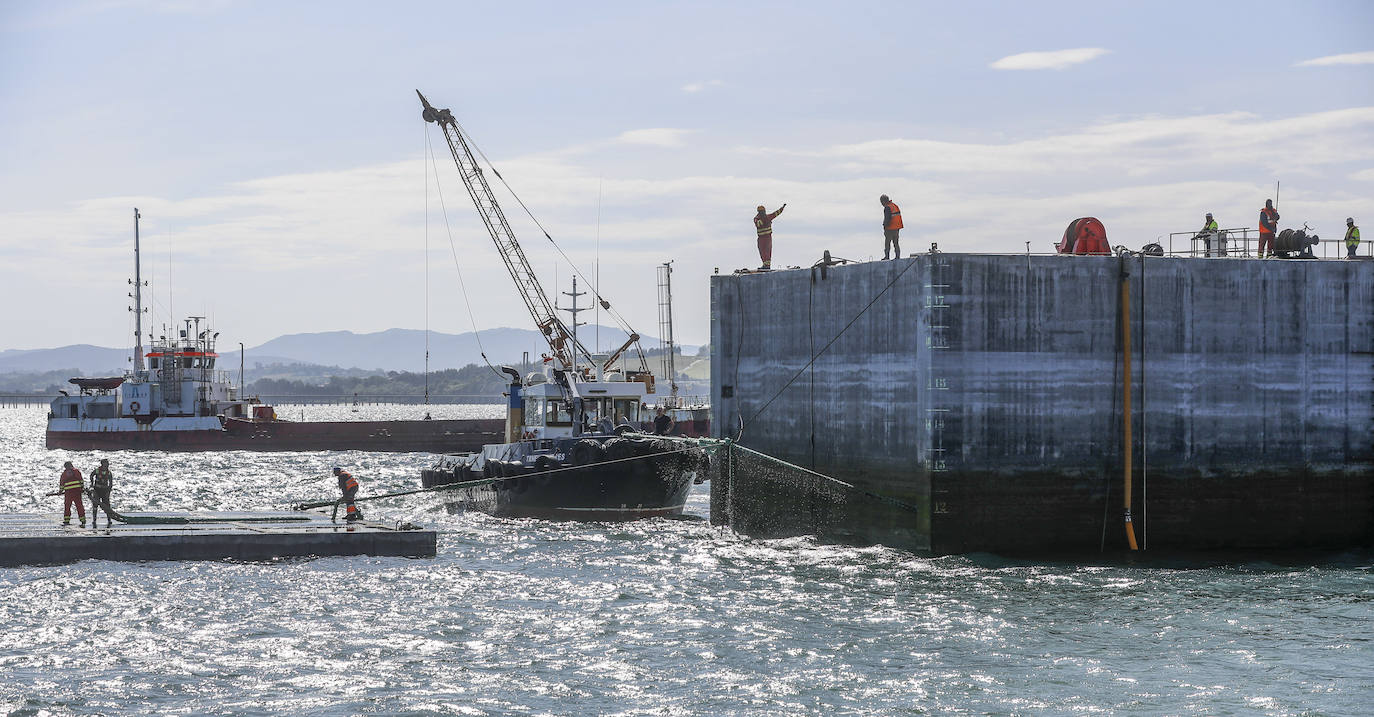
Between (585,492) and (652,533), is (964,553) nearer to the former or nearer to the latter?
(652,533)

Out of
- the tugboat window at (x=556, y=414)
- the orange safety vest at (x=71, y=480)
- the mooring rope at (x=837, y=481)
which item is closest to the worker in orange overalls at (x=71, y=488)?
the orange safety vest at (x=71, y=480)

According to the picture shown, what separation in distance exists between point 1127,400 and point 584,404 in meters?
21.9

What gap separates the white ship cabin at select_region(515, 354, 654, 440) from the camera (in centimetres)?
4416

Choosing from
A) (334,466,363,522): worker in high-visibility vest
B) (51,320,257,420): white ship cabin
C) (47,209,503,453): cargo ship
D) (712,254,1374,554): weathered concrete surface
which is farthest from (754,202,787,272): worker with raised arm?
(51,320,257,420): white ship cabin

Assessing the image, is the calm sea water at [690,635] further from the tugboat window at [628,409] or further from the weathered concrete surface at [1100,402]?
the tugboat window at [628,409]

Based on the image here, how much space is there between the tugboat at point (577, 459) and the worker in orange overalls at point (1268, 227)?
15.9m

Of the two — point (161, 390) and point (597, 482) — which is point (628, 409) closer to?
point (597, 482)

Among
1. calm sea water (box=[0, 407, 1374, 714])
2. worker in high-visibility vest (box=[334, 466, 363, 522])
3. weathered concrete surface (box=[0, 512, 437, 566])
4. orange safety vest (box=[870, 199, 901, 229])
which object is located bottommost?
calm sea water (box=[0, 407, 1374, 714])

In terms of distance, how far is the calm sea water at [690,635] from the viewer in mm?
17453

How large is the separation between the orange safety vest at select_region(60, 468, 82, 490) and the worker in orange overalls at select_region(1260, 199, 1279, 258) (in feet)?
92.4

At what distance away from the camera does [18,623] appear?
22.5m

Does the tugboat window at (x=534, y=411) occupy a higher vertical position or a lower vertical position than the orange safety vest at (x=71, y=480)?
higher

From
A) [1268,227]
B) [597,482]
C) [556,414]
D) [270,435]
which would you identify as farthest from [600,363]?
[270,435]

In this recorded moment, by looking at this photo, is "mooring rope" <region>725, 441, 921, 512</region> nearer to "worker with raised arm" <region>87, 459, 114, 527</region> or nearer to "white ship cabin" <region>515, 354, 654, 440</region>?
"white ship cabin" <region>515, 354, 654, 440</region>
